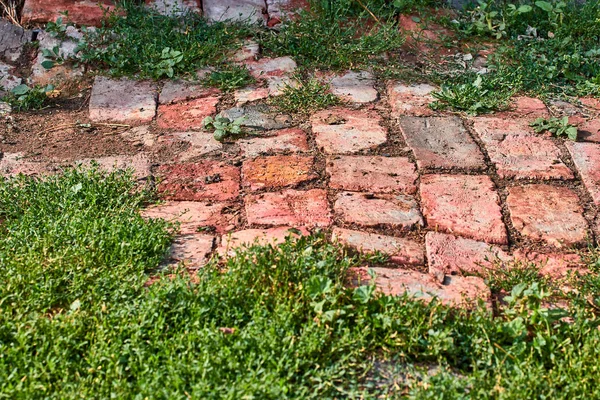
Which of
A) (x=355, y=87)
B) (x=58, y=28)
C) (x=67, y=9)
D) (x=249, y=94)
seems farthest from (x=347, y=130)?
(x=67, y=9)

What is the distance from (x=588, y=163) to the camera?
355 centimetres

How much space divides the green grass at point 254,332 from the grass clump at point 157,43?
5.14 feet

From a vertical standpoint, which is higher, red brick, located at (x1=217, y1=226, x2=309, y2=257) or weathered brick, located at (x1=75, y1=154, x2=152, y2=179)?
red brick, located at (x1=217, y1=226, x2=309, y2=257)

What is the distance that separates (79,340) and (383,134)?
70.0 inches

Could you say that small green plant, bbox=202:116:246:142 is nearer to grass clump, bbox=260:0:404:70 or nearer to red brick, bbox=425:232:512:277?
grass clump, bbox=260:0:404:70

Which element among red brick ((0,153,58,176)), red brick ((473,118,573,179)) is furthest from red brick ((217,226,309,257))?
red brick ((473,118,573,179))

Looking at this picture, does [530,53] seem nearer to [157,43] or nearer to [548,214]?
[548,214]

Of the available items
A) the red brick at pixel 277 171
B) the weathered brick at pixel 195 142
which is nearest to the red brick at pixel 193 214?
the red brick at pixel 277 171

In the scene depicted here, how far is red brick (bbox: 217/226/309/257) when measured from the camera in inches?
112

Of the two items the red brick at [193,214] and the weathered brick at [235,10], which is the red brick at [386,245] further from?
the weathered brick at [235,10]

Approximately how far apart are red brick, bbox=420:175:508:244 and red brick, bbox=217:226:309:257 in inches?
21.3

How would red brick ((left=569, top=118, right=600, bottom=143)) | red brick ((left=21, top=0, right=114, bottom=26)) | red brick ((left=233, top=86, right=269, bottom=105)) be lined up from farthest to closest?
red brick ((left=21, top=0, right=114, bottom=26))
red brick ((left=233, top=86, right=269, bottom=105))
red brick ((left=569, top=118, right=600, bottom=143))

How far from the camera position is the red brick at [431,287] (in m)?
2.66

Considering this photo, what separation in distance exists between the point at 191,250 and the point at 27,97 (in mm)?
1576
